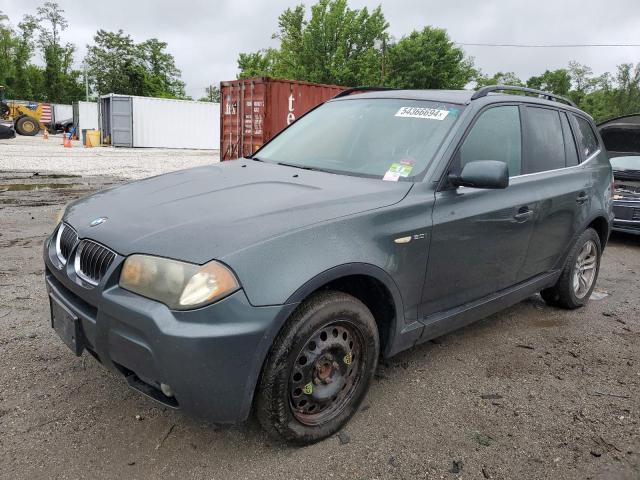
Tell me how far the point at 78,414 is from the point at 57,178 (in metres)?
11.8

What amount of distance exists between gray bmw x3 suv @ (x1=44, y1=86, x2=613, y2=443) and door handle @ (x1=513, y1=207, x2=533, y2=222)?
1 cm

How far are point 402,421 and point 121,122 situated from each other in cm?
2860

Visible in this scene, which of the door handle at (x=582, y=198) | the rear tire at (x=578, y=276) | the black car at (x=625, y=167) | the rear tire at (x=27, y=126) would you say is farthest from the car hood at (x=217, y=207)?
the rear tire at (x=27, y=126)

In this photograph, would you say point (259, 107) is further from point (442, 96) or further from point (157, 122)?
point (157, 122)

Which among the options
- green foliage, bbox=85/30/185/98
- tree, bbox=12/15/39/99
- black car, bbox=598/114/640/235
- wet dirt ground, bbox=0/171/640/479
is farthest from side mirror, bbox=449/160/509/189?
tree, bbox=12/15/39/99

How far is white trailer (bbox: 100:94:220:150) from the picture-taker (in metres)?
28.0

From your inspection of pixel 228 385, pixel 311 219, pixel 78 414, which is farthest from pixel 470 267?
pixel 78 414

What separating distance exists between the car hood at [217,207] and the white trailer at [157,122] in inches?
1072

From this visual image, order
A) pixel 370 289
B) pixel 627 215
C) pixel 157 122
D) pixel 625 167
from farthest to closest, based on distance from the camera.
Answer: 1. pixel 157 122
2. pixel 625 167
3. pixel 627 215
4. pixel 370 289

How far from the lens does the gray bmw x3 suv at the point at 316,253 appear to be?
6.78 feet

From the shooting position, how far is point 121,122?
28078 mm

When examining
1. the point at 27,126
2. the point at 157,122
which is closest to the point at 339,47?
the point at 157,122

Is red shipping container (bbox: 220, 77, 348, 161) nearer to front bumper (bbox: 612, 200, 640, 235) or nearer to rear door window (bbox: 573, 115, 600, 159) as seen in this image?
front bumper (bbox: 612, 200, 640, 235)

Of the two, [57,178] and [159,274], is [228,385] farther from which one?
[57,178]
